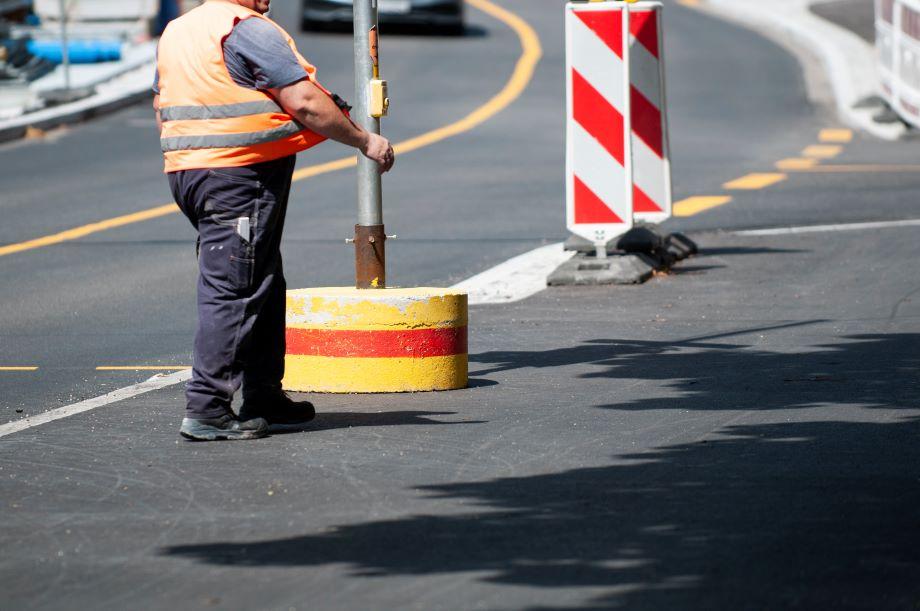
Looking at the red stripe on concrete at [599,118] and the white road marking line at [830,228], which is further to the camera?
the white road marking line at [830,228]

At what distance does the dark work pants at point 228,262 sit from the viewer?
707 cm

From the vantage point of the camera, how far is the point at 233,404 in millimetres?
7770

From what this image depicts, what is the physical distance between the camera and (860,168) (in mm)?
18094

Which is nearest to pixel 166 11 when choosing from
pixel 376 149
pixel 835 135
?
pixel 835 135

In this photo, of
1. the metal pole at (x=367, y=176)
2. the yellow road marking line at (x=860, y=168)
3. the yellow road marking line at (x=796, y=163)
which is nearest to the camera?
the metal pole at (x=367, y=176)

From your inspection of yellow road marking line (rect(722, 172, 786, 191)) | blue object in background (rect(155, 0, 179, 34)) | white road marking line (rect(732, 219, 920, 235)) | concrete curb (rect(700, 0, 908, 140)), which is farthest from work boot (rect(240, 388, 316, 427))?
blue object in background (rect(155, 0, 179, 34))

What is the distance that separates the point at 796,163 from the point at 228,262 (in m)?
12.3

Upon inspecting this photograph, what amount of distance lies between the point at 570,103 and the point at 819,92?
15.1 m

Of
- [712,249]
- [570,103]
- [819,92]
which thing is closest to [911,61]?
[819,92]

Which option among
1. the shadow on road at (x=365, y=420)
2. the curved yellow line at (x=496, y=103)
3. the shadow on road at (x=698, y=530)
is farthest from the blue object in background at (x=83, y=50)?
the shadow on road at (x=698, y=530)

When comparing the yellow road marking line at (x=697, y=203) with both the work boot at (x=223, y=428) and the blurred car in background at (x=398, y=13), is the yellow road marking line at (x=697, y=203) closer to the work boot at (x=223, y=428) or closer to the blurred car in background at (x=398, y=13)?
the work boot at (x=223, y=428)

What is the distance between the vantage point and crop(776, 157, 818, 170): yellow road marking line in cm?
1827

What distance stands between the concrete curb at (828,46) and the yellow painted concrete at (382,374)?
47.1 ft

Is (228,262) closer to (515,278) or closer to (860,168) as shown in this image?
(515,278)
